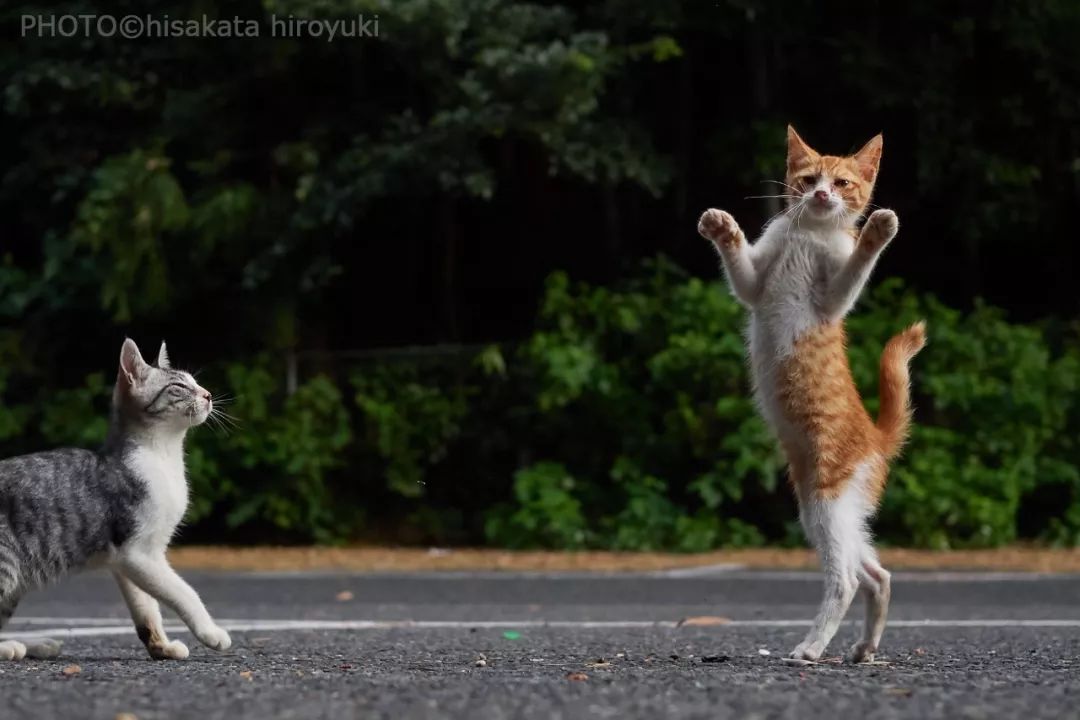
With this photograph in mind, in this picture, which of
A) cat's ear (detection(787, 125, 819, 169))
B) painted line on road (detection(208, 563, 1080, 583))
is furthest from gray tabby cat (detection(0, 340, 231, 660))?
painted line on road (detection(208, 563, 1080, 583))

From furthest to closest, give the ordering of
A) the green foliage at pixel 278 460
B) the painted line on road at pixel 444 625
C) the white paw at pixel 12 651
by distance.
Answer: the green foliage at pixel 278 460 → the painted line on road at pixel 444 625 → the white paw at pixel 12 651

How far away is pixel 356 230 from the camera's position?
1535 cm

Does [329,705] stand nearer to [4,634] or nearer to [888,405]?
[888,405]

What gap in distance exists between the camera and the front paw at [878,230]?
5.38 m

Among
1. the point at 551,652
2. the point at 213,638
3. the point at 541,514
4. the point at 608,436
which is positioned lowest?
the point at 551,652

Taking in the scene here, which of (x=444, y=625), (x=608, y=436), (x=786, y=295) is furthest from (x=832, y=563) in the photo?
(x=608, y=436)

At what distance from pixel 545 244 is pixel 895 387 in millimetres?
10303

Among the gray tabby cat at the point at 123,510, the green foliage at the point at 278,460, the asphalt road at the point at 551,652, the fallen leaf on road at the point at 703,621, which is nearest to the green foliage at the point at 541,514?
the green foliage at the point at 278,460

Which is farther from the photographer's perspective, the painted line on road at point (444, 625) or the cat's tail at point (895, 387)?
the painted line on road at point (444, 625)

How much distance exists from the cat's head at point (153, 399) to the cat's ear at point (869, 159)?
2.76m

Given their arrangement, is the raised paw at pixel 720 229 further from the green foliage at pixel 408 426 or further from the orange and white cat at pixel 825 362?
the green foliage at pixel 408 426

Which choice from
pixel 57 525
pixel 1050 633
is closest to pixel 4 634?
pixel 57 525

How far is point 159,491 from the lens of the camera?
19.8 feet

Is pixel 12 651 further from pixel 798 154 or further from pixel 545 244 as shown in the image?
pixel 545 244
